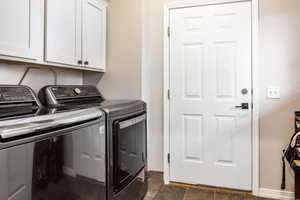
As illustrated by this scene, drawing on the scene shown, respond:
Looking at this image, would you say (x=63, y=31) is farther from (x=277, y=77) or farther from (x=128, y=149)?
(x=277, y=77)

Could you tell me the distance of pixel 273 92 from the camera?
7.48ft

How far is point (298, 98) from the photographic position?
7.27 feet

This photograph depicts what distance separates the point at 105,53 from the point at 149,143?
1.21 meters

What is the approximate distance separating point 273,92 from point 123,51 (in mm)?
1666

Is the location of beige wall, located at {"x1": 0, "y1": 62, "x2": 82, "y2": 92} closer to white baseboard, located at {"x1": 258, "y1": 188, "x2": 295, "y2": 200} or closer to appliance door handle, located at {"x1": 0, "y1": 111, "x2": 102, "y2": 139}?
appliance door handle, located at {"x1": 0, "y1": 111, "x2": 102, "y2": 139}

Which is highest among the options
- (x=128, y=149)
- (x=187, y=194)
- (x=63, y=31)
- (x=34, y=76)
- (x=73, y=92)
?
(x=63, y=31)

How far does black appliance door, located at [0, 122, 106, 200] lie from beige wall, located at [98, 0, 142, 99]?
3.39 feet

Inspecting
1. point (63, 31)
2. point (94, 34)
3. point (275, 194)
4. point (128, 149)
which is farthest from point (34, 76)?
point (275, 194)

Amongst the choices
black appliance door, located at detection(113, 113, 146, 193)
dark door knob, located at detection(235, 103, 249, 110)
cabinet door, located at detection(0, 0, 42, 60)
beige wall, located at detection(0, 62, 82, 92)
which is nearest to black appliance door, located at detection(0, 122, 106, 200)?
black appliance door, located at detection(113, 113, 146, 193)

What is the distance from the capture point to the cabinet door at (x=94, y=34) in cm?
211

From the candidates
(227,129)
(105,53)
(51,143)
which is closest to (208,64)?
(227,129)

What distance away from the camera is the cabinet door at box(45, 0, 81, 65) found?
1.69 m

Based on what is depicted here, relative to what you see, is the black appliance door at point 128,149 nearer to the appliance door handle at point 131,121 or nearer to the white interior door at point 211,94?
the appliance door handle at point 131,121

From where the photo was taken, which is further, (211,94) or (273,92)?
(211,94)
